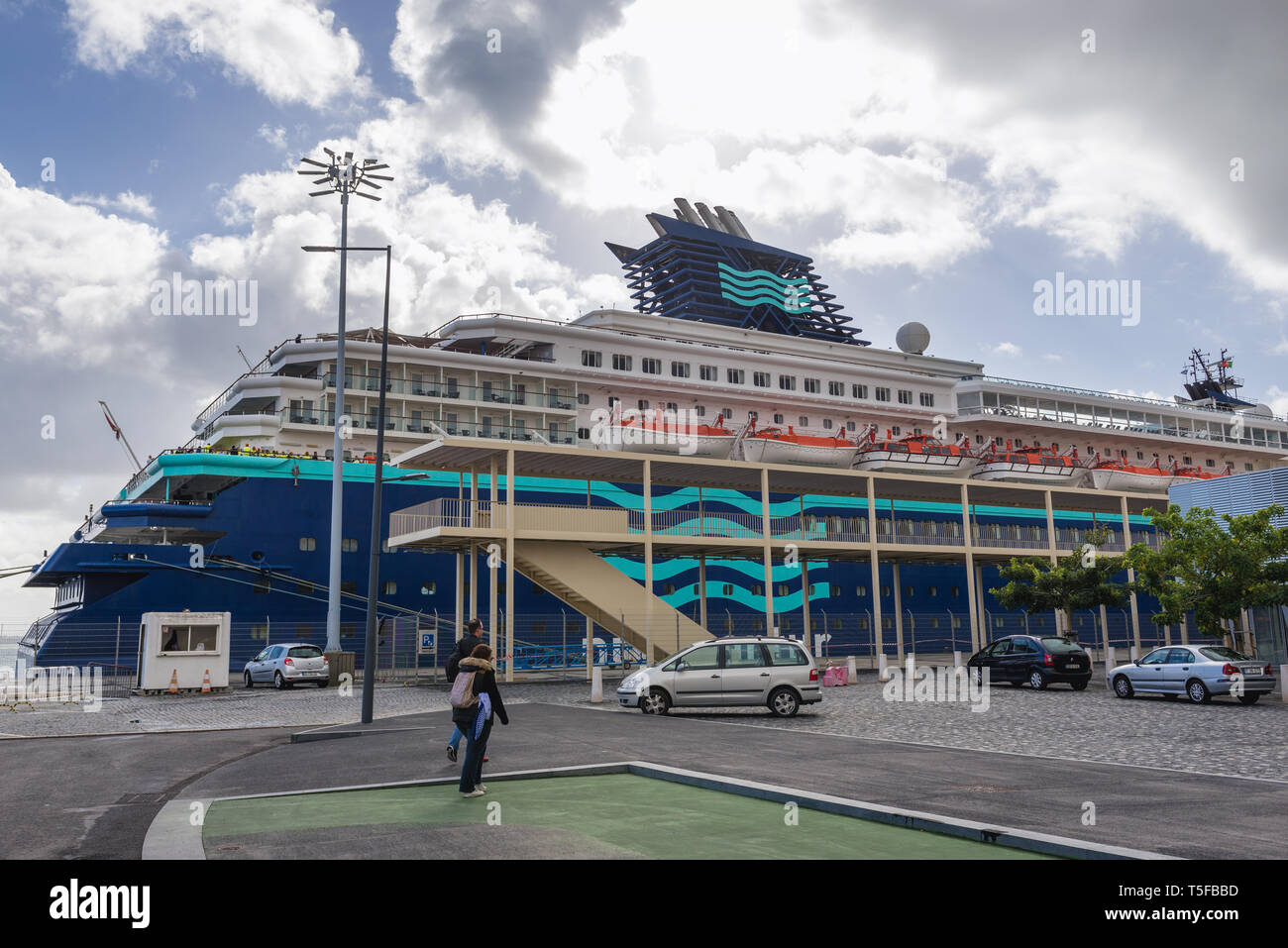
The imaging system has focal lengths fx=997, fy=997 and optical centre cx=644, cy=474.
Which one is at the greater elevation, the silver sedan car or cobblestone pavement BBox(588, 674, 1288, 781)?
the silver sedan car

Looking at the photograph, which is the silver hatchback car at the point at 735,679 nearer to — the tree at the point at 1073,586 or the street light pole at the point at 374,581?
the street light pole at the point at 374,581

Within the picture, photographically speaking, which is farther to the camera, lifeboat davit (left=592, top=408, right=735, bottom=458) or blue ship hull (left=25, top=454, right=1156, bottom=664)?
lifeboat davit (left=592, top=408, right=735, bottom=458)

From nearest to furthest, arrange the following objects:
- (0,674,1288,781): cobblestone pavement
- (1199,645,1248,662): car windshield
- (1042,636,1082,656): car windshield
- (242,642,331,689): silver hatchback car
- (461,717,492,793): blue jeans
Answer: (461,717,492,793): blue jeans, (0,674,1288,781): cobblestone pavement, (1199,645,1248,662): car windshield, (1042,636,1082,656): car windshield, (242,642,331,689): silver hatchback car

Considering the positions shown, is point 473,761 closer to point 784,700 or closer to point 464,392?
point 784,700

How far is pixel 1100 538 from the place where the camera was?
35.9 meters

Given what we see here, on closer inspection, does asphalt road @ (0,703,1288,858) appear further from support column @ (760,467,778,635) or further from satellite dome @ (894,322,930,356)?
satellite dome @ (894,322,930,356)

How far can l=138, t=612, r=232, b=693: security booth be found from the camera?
2534 centimetres

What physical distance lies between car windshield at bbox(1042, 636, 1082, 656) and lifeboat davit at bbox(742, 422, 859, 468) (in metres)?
16.4

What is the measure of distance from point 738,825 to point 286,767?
274 inches

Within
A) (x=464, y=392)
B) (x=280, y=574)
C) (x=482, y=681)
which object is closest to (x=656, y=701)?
(x=482, y=681)

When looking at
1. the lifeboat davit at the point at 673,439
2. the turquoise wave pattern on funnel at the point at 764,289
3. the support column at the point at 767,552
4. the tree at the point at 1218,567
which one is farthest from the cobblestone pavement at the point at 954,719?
the turquoise wave pattern on funnel at the point at 764,289

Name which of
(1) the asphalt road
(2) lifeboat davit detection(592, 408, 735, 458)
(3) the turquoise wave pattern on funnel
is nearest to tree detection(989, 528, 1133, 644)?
(2) lifeboat davit detection(592, 408, 735, 458)
